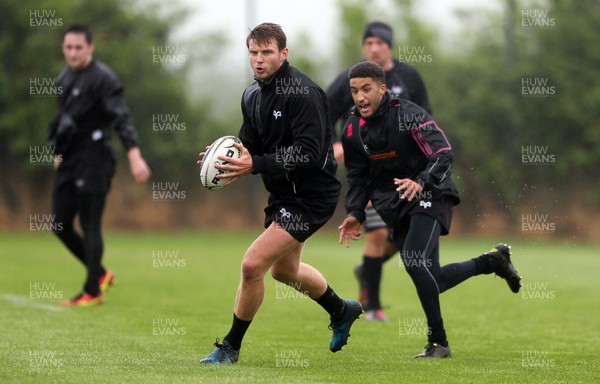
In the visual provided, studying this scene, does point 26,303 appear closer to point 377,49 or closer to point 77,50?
point 77,50

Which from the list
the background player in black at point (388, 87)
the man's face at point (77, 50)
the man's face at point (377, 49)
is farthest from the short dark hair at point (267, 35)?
the man's face at point (77, 50)

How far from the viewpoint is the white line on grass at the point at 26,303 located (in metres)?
10.5

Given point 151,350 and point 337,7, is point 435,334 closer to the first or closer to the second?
point 151,350

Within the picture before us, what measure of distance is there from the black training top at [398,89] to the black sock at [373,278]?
1.43 m

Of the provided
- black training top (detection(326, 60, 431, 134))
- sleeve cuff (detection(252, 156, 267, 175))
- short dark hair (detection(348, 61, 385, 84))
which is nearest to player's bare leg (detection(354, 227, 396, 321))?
black training top (detection(326, 60, 431, 134))

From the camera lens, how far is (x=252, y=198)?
1246 inches

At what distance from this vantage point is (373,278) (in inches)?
403

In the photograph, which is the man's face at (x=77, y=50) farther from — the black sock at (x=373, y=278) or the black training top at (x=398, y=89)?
the black sock at (x=373, y=278)

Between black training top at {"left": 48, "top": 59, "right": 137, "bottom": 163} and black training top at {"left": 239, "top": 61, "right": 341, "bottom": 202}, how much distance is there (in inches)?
156

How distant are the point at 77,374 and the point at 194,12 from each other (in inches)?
1061

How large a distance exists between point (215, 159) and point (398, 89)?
3.67m

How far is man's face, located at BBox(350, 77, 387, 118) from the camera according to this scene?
300 inches

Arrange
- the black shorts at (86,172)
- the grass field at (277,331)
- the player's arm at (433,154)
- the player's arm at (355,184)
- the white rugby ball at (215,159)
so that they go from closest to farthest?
the grass field at (277,331) < the white rugby ball at (215,159) < the player's arm at (433,154) < the player's arm at (355,184) < the black shorts at (86,172)

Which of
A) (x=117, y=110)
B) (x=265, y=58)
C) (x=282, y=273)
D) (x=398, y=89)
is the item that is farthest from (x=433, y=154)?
(x=117, y=110)
